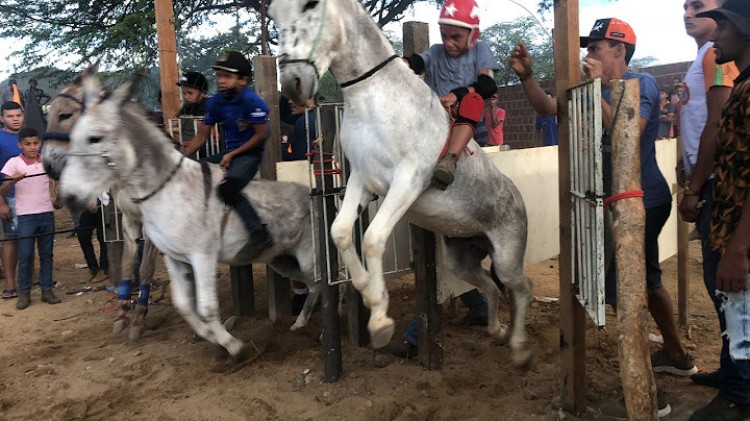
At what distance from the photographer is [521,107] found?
16.6m

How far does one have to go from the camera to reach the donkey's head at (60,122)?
471cm

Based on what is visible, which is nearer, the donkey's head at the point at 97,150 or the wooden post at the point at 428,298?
the donkey's head at the point at 97,150

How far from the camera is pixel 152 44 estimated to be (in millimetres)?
11523

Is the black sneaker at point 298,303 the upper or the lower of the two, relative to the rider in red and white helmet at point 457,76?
lower

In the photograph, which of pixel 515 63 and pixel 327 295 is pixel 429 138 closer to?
pixel 515 63

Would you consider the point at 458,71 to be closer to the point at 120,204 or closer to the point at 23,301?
the point at 120,204

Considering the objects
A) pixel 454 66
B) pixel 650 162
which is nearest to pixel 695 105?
pixel 650 162

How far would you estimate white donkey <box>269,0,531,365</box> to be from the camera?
10.1ft

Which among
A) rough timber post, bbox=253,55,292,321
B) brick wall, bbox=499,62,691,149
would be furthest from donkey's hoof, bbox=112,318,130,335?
brick wall, bbox=499,62,691,149

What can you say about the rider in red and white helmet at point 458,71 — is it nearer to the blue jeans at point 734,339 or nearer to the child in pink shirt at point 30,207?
the blue jeans at point 734,339

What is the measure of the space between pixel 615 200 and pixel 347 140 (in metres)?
1.53

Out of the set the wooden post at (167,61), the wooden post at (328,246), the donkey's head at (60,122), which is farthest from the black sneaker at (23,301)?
the wooden post at (328,246)

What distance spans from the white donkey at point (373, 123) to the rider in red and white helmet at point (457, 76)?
0.28ft

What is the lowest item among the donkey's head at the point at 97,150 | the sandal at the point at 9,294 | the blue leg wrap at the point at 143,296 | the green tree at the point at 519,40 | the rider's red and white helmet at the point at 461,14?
the sandal at the point at 9,294
